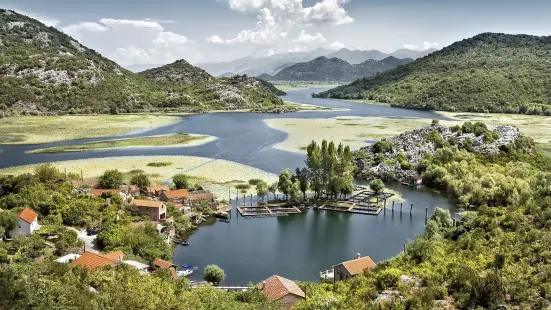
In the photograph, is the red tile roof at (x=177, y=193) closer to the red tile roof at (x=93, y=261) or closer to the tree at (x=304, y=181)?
the tree at (x=304, y=181)

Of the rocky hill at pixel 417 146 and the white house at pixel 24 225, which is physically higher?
the rocky hill at pixel 417 146

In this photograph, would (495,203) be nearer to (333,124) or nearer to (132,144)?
(132,144)

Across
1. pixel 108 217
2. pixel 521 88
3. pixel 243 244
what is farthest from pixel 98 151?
pixel 521 88

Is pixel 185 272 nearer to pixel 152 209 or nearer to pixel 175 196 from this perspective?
pixel 152 209

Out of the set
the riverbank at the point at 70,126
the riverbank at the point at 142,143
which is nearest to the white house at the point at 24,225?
→ the riverbank at the point at 142,143

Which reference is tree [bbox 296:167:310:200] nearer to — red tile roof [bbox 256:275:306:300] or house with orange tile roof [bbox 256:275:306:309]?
red tile roof [bbox 256:275:306:300]

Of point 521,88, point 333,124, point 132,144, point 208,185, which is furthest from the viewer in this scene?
point 521,88
